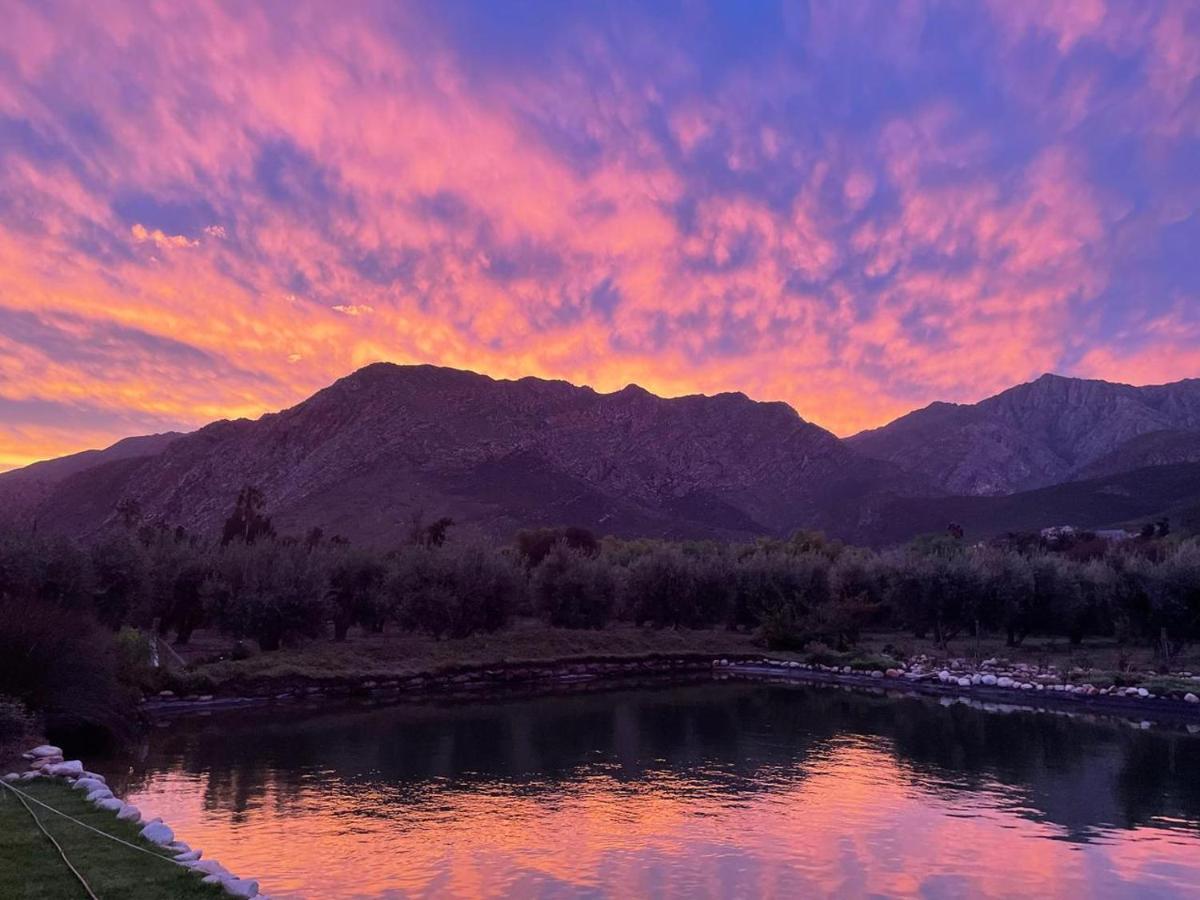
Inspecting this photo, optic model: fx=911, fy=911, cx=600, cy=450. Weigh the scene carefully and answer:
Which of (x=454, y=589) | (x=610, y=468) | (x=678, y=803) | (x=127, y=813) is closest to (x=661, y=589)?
(x=454, y=589)

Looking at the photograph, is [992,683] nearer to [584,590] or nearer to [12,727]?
[584,590]

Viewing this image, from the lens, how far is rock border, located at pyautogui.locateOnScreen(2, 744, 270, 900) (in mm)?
9094

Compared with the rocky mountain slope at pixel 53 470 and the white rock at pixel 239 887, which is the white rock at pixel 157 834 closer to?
the white rock at pixel 239 887

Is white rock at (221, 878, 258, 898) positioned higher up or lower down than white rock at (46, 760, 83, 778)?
lower down

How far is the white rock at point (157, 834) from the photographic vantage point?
10.6m

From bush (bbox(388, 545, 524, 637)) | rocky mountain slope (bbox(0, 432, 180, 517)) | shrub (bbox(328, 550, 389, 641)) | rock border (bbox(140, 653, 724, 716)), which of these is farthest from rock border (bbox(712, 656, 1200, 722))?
rocky mountain slope (bbox(0, 432, 180, 517))

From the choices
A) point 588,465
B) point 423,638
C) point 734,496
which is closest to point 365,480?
point 588,465

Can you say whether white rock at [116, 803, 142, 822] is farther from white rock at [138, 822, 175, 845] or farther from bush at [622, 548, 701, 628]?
bush at [622, 548, 701, 628]

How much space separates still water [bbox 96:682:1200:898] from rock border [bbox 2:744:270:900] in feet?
4.04

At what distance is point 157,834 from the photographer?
10812 millimetres

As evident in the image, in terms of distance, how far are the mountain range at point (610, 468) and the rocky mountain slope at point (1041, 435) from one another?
0.52m

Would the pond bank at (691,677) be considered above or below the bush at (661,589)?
below

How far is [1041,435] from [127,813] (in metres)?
166

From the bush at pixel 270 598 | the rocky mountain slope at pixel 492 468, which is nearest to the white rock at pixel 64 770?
the bush at pixel 270 598
